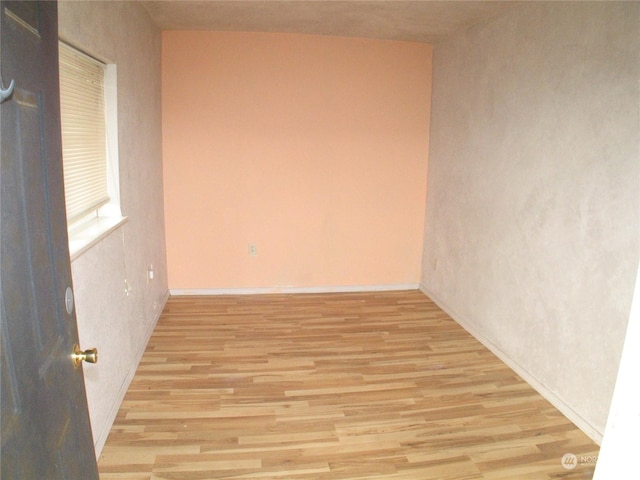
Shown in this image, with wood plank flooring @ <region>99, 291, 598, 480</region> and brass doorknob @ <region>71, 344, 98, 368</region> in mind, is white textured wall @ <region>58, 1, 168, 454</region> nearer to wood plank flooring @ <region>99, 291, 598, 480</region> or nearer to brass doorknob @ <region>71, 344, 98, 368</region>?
wood plank flooring @ <region>99, 291, 598, 480</region>

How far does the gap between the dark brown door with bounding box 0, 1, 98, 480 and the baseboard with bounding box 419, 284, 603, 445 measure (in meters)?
2.29

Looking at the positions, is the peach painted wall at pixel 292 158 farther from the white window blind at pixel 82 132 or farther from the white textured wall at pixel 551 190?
the white window blind at pixel 82 132

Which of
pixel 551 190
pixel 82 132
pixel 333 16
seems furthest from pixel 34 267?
pixel 333 16

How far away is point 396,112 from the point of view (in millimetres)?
4055

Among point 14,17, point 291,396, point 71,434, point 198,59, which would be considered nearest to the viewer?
point 14,17

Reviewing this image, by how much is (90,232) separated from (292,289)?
94.4 inches

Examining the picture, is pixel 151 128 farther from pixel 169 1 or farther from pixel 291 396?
pixel 291 396

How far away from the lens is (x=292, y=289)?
427cm

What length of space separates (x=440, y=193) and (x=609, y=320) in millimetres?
2011

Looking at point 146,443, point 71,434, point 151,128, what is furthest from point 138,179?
point 71,434

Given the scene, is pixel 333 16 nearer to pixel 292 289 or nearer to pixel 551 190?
pixel 551 190

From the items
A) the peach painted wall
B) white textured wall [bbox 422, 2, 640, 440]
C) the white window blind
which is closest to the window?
the white window blind

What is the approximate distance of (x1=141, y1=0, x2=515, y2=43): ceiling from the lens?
9.52ft

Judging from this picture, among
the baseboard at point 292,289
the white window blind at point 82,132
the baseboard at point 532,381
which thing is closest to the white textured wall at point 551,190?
the baseboard at point 532,381
